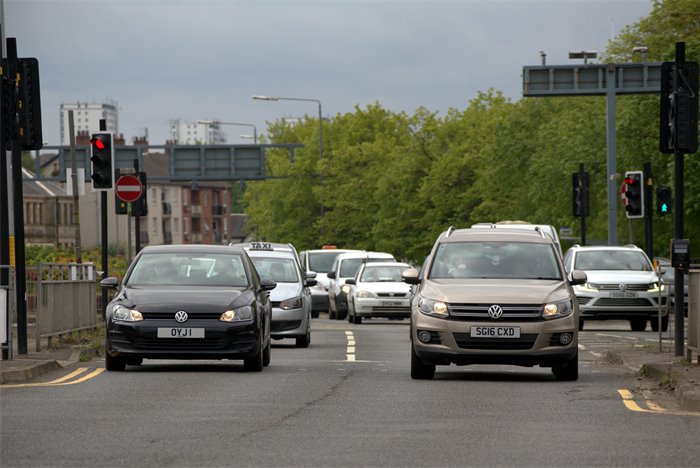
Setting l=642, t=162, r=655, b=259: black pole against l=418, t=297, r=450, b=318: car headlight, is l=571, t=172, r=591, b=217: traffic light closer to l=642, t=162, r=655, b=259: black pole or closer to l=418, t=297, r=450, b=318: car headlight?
l=642, t=162, r=655, b=259: black pole

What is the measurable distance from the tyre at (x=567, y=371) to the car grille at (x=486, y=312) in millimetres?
892

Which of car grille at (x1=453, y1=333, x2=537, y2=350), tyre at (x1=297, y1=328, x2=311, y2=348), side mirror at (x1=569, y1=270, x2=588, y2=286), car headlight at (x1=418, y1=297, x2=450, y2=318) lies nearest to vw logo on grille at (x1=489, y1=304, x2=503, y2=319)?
car grille at (x1=453, y1=333, x2=537, y2=350)

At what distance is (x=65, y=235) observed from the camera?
146 metres

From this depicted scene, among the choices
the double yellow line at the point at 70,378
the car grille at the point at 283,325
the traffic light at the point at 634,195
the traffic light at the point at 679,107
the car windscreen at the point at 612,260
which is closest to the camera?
the double yellow line at the point at 70,378

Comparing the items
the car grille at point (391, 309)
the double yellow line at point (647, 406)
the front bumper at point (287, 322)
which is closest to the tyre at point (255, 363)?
the double yellow line at point (647, 406)

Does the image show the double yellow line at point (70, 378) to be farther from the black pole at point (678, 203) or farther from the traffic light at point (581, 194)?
the traffic light at point (581, 194)

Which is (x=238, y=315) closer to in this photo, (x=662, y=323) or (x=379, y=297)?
(x=662, y=323)

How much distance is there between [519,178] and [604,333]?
46406 millimetres

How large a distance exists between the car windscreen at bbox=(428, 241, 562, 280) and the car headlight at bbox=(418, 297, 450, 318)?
912 millimetres

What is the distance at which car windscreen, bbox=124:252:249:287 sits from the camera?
815 inches

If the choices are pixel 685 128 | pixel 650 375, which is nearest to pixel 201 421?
pixel 650 375

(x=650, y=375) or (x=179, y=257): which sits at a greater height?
(x=179, y=257)

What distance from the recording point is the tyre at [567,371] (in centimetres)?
1891

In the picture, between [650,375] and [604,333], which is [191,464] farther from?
[604,333]
